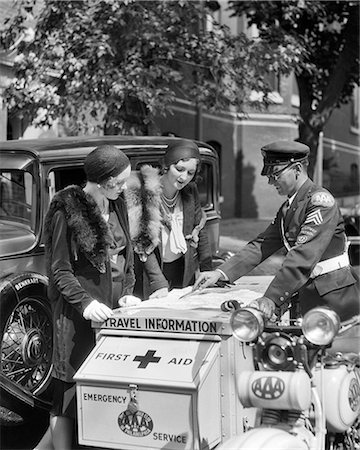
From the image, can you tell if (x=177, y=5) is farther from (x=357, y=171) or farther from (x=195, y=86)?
(x=357, y=171)

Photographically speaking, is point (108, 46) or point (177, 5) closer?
point (108, 46)

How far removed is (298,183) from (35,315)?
218 cm

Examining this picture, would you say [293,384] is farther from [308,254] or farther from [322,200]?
[322,200]

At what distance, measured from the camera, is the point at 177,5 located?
32.3 feet

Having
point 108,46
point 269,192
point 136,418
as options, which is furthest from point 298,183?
point 269,192

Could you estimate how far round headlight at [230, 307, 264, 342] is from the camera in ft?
10.2

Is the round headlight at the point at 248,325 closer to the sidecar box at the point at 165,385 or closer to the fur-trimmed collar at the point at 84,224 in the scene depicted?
the sidecar box at the point at 165,385

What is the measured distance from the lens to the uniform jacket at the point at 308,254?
363 cm

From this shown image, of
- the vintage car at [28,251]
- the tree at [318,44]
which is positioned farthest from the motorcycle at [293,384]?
the tree at [318,44]

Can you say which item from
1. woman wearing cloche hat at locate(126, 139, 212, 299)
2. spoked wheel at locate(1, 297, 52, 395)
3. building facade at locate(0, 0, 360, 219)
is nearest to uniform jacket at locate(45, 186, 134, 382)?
woman wearing cloche hat at locate(126, 139, 212, 299)

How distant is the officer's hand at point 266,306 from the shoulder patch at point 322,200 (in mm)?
613

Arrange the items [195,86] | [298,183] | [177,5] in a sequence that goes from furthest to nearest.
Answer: [195,86] < [177,5] < [298,183]

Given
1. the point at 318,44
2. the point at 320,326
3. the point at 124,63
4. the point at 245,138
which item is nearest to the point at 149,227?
the point at 320,326

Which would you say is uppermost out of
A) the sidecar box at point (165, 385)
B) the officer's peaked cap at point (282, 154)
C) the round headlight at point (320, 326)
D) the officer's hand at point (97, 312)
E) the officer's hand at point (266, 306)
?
the officer's peaked cap at point (282, 154)
